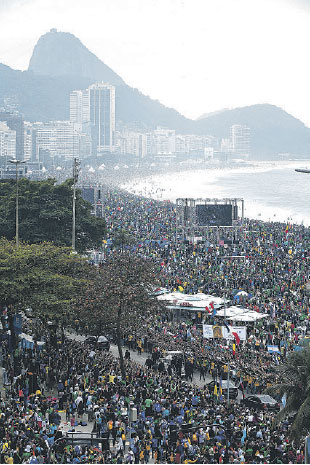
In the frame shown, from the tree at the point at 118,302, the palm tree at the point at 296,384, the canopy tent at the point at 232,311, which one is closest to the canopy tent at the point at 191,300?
the canopy tent at the point at 232,311

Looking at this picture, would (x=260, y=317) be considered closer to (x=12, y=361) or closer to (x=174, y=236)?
(x=12, y=361)

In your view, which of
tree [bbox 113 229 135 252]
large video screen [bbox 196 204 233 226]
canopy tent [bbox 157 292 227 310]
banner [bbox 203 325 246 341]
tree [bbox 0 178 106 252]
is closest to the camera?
banner [bbox 203 325 246 341]

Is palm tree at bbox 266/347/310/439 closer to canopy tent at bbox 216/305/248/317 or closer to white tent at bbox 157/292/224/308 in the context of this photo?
canopy tent at bbox 216/305/248/317

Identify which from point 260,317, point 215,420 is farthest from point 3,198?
point 215,420

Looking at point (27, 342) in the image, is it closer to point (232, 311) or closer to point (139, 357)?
point (139, 357)

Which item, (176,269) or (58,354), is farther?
(176,269)

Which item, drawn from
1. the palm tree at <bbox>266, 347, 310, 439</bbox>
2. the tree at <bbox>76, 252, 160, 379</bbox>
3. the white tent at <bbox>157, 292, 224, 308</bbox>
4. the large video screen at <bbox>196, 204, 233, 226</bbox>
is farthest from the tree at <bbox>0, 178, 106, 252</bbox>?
the palm tree at <bbox>266, 347, 310, 439</bbox>

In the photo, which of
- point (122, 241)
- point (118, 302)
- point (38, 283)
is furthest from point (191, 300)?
point (122, 241)
